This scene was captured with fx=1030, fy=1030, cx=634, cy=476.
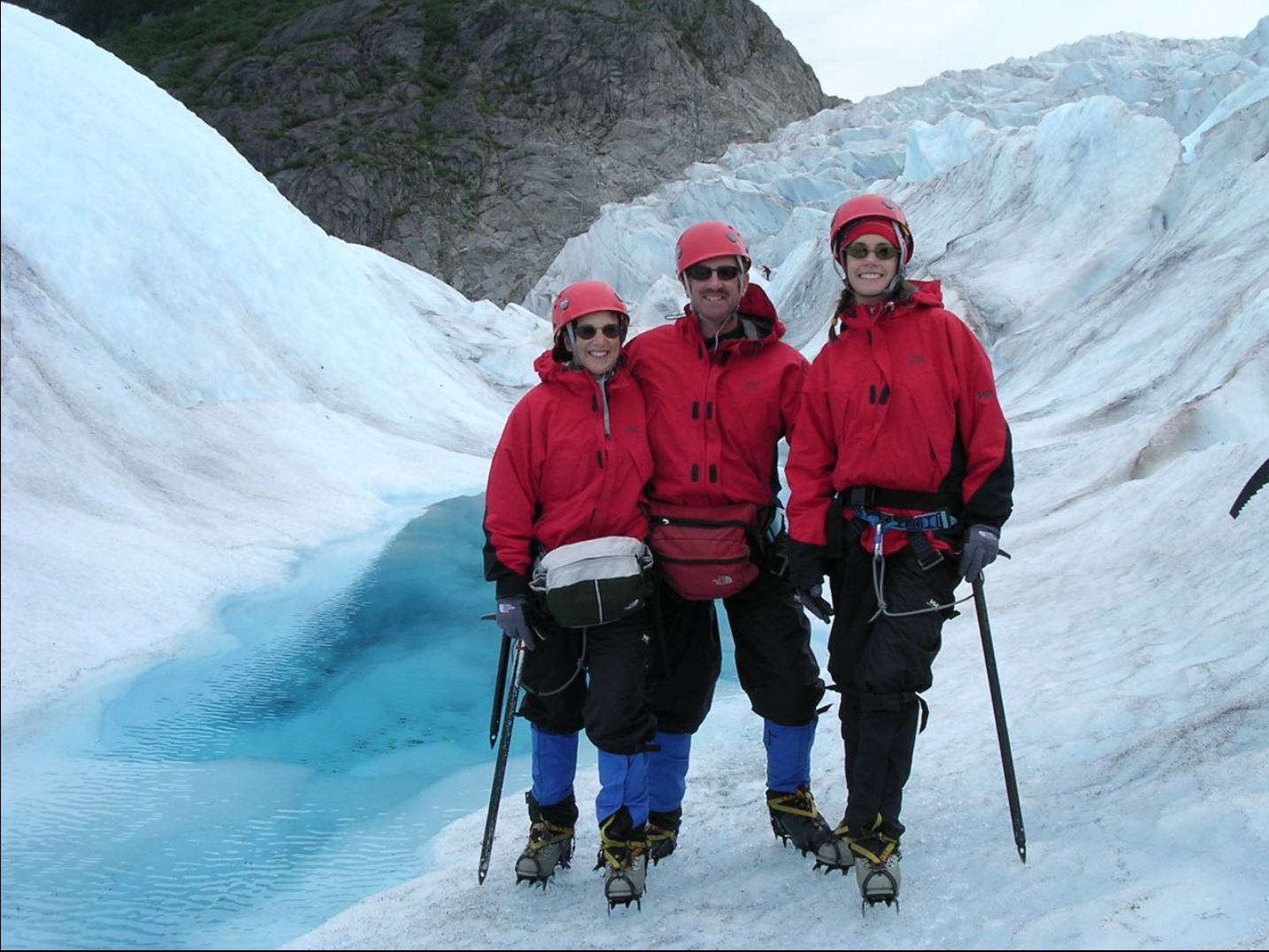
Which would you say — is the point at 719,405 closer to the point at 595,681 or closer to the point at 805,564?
the point at 805,564

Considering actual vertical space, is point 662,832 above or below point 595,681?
below

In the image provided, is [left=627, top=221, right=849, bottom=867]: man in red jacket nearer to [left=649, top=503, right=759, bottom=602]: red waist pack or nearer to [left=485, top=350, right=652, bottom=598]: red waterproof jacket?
[left=649, top=503, right=759, bottom=602]: red waist pack

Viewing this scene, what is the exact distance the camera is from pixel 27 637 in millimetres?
3879

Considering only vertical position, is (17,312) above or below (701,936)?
above

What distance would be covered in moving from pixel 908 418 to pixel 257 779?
9.56ft

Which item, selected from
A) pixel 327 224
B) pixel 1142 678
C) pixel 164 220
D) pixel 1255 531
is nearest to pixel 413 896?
pixel 1142 678

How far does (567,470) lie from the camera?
10.6ft

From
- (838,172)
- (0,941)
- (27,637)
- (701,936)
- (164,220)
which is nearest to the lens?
(0,941)

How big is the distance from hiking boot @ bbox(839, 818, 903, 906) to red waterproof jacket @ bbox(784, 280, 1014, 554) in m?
0.85

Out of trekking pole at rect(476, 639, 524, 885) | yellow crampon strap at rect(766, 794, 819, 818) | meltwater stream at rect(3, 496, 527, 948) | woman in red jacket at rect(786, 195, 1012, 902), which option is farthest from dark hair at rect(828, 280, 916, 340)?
meltwater stream at rect(3, 496, 527, 948)

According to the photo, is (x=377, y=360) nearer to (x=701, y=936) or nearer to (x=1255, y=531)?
(x=1255, y=531)

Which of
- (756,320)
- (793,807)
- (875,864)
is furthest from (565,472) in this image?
(875,864)

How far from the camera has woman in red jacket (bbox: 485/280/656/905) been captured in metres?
3.14

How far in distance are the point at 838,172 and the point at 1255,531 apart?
35386 mm
